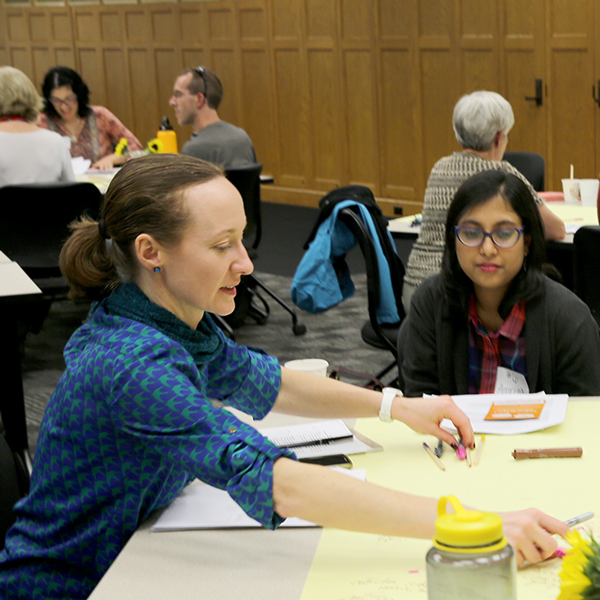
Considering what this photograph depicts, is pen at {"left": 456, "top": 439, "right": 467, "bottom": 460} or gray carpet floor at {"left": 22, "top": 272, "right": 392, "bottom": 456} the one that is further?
gray carpet floor at {"left": 22, "top": 272, "right": 392, "bottom": 456}

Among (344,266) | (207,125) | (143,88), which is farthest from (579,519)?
(143,88)

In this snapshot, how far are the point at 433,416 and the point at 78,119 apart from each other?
15.0ft

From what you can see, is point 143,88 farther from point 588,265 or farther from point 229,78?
point 588,265

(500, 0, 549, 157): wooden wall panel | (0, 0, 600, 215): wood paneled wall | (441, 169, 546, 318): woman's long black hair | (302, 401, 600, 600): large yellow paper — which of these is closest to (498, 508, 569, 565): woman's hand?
(302, 401, 600, 600): large yellow paper

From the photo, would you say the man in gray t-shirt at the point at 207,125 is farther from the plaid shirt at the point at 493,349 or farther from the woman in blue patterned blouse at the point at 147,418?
the woman in blue patterned blouse at the point at 147,418

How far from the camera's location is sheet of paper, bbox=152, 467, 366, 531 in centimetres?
133

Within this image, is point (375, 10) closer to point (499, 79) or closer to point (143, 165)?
point (499, 79)

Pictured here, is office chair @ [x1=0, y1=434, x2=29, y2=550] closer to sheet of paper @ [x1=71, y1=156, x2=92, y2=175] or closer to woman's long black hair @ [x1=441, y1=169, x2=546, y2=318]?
woman's long black hair @ [x1=441, y1=169, x2=546, y2=318]

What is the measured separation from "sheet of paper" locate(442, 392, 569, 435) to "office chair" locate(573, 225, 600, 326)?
1006mm

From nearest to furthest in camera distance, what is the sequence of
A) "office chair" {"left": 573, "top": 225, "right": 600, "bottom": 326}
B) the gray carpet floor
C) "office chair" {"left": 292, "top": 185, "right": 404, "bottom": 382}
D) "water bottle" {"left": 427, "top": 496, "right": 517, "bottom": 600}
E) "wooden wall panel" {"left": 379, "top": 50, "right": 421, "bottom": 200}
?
1. "water bottle" {"left": 427, "top": 496, "right": 517, "bottom": 600}
2. "office chair" {"left": 573, "top": 225, "right": 600, "bottom": 326}
3. "office chair" {"left": 292, "top": 185, "right": 404, "bottom": 382}
4. the gray carpet floor
5. "wooden wall panel" {"left": 379, "top": 50, "right": 421, "bottom": 200}

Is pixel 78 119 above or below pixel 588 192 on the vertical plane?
above

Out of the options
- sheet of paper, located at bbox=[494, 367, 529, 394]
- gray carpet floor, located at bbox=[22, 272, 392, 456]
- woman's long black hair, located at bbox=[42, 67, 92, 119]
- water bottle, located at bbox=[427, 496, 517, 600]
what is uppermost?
woman's long black hair, located at bbox=[42, 67, 92, 119]

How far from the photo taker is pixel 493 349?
203 centimetres

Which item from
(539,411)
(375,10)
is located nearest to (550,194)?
(539,411)
